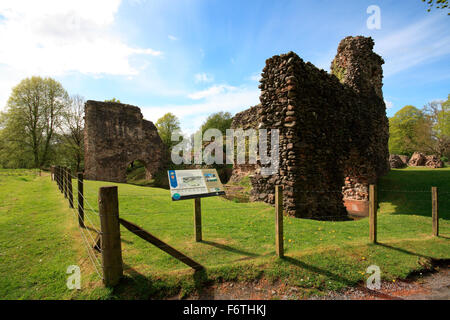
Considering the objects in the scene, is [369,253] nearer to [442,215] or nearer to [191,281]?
[191,281]

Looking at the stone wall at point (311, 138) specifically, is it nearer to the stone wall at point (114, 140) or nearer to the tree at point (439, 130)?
the stone wall at point (114, 140)

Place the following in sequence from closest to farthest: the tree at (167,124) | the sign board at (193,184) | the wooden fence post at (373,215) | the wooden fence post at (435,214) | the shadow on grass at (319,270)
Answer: the shadow on grass at (319,270), the sign board at (193,184), the wooden fence post at (373,215), the wooden fence post at (435,214), the tree at (167,124)

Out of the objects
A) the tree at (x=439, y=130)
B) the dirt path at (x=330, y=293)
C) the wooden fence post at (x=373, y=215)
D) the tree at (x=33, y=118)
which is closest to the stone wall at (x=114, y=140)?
the tree at (x=33, y=118)

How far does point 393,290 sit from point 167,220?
525 centimetres

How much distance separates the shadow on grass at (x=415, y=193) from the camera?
853 centimetres

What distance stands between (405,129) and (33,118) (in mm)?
54739

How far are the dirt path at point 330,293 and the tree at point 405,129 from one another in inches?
1538

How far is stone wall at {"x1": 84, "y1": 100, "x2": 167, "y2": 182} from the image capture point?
65.2ft

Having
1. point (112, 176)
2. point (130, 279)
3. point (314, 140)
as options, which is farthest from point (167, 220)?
point (112, 176)

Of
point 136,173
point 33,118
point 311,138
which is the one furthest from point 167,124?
point 311,138

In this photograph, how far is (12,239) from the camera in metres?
4.59

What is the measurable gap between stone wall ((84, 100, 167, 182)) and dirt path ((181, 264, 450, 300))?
20412 mm

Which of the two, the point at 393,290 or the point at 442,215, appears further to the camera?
the point at 442,215

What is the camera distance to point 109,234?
3.00 meters
